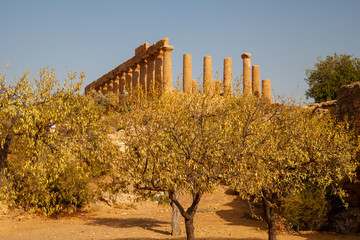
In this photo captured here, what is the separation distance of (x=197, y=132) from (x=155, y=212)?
1315cm

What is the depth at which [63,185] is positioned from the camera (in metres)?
20.1

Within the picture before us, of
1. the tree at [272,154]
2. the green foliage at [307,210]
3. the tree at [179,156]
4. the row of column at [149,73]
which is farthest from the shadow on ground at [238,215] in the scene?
the row of column at [149,73]

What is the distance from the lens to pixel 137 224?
18.8 metres

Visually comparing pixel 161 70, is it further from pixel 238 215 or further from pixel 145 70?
pixel 238 215

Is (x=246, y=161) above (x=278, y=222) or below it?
above

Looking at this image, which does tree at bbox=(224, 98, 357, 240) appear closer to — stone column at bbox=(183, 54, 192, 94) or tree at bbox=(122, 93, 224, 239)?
tree at bbox=(122, 93, 224, 239)

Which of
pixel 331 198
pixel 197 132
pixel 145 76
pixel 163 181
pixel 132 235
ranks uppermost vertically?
pixel 145 76

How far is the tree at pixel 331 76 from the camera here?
40156mm

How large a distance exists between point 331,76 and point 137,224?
1206 inches

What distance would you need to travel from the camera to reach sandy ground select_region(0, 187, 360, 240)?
1609cm

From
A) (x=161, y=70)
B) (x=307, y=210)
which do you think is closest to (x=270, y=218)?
(x=307, y=210)

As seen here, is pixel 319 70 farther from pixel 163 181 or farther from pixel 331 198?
pixel 163 181

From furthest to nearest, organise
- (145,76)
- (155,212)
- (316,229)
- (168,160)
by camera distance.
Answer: (145,76)
(155,212)
(316,229)
(168,160)

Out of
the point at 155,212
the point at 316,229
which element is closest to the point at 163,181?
the point at 316,229
